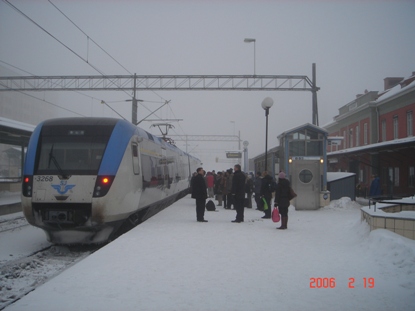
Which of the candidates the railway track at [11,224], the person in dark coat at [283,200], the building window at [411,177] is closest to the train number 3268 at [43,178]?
the railway track at [11,224]

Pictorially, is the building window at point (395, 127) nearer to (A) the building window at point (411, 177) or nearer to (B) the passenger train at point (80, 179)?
(A) the building window at point (411, 177)

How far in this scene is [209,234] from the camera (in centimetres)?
909

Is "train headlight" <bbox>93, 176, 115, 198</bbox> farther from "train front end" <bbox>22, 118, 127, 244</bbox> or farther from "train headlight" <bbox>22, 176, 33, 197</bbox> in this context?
"train headlight" <bbox>22, 176, 33, 197</bbox>

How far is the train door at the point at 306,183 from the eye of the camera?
1602 centimetres

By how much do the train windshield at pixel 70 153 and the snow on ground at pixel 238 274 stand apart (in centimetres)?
194

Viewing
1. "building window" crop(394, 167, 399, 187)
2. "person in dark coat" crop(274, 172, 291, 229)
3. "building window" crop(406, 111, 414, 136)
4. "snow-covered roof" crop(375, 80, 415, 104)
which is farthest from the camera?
"building window" crop(406, 111, 414, 136)

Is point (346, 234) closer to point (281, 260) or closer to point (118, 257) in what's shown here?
point (281, 260)

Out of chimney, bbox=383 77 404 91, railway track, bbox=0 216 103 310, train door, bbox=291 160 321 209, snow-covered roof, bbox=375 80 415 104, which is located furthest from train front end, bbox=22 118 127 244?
chimney, bbox=383 77 404 91

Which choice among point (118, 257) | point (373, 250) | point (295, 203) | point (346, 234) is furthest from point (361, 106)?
point (118, 257)

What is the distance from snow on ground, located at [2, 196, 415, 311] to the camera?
4633 mm

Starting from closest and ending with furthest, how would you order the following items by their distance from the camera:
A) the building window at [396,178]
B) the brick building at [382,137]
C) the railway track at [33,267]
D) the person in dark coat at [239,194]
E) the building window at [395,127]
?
the railway track at [33,267]
the person in dark coat at [239,194]
the brick building at [382,137]
the building window at [396,178]
the building window at [395,127]

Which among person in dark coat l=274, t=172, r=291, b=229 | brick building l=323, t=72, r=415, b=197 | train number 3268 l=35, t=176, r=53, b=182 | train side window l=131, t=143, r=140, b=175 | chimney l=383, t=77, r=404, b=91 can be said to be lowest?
person in dark coat l=274, t=172, r=291, b=229

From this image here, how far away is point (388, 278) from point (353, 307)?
53.1 inches
